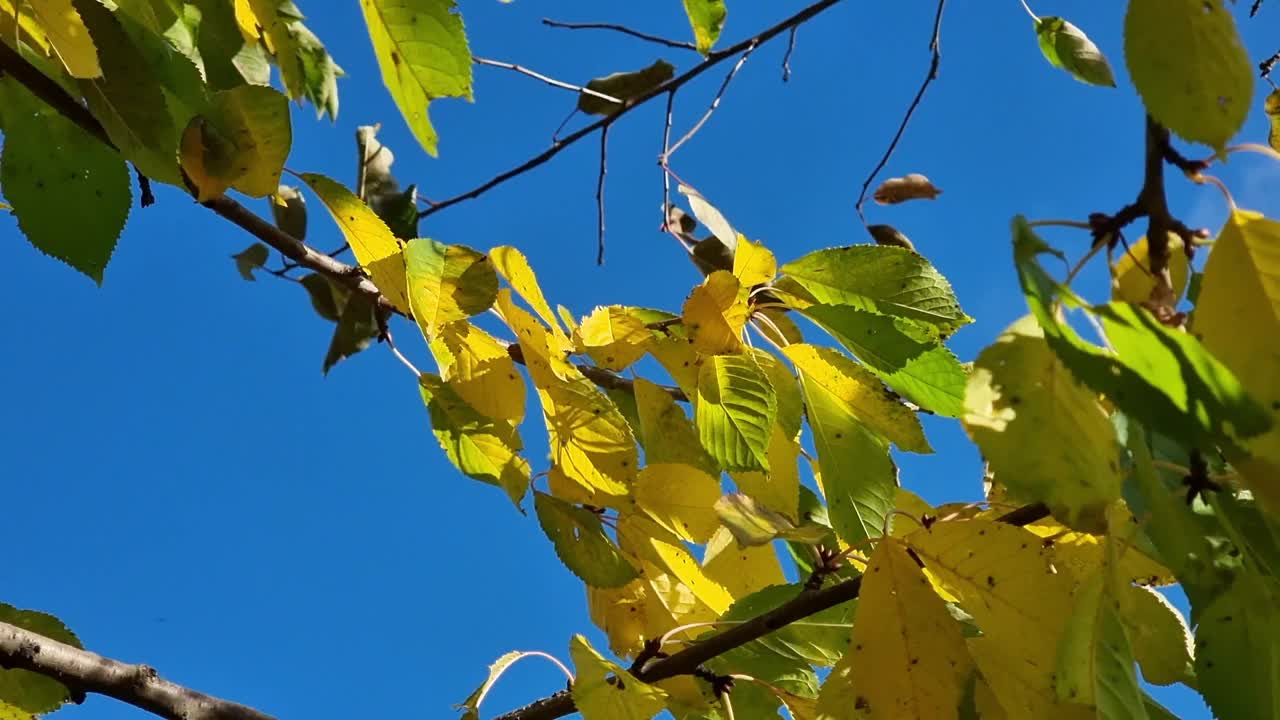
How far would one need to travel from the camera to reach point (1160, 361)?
33cm

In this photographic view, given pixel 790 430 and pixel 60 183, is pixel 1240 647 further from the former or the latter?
pixel 60 183

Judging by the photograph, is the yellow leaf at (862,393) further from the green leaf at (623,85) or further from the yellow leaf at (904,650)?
the green leaf at (623,85)

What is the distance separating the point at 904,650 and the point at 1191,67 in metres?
0.32

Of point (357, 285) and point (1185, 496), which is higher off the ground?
point (357, 285)

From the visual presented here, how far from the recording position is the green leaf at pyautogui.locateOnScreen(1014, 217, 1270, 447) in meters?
0.33

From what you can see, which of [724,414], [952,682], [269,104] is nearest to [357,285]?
[269,104]

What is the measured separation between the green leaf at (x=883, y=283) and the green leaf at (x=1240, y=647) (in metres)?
0.25

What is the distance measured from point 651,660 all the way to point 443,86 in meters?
0.42

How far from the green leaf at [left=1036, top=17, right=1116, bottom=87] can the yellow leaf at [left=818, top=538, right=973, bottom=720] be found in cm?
72

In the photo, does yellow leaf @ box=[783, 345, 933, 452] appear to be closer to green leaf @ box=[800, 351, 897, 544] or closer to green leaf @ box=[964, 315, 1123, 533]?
green leaf @ box=[800, 351, 897, 544]

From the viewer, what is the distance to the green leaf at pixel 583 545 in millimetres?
649

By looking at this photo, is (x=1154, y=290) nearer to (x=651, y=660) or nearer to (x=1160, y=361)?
(x=1160, y=361)

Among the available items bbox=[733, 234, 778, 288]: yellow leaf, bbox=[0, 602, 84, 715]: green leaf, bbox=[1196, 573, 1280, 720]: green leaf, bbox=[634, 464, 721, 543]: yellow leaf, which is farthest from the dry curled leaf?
bbox=[0, 602, 84, 715]: green leaf

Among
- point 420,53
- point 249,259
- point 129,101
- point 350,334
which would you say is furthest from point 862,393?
point 249,259
